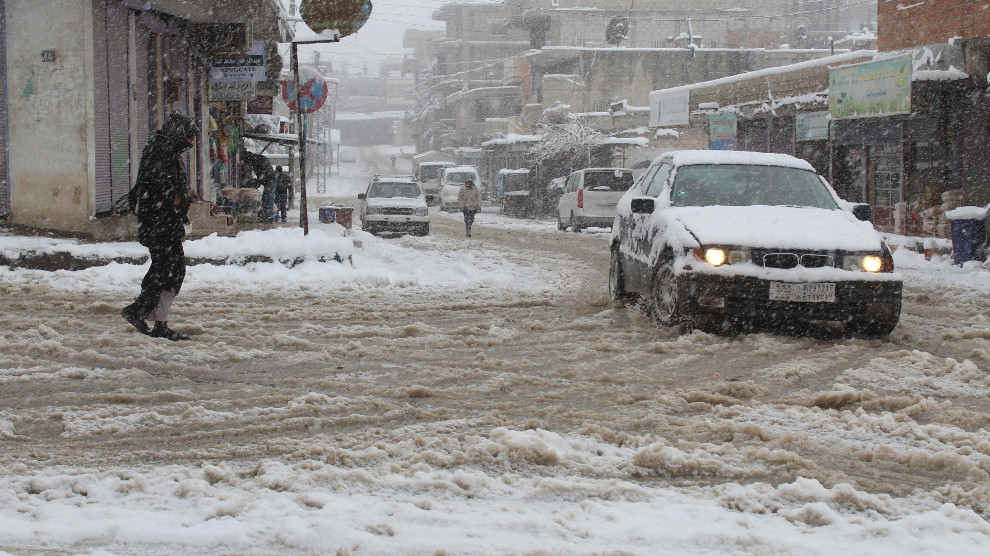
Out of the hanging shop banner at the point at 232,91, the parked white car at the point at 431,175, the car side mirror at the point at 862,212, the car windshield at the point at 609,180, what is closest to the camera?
the car side mirror at the point at 862,212

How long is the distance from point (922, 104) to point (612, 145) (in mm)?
20268

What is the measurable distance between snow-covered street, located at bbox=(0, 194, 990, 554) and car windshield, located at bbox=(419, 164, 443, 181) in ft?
130

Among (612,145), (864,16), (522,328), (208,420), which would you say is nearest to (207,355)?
(208,420)

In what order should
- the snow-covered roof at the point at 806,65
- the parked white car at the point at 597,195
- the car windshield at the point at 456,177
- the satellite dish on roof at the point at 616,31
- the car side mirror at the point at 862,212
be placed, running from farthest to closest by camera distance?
the satellite dish on roof at the point at 616,31, the car windshield at the point at 456,177, the parked white car at the point at 597,195, the snow-covered roof at the point at 806,65, the car side mirror at the point at 862,212

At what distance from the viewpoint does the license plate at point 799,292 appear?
7.71 metres

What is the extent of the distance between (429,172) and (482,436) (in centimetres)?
4474

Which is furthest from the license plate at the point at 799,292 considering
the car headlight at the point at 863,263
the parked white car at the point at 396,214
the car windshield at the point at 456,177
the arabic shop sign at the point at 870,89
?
the car windshield at the point at 456,177

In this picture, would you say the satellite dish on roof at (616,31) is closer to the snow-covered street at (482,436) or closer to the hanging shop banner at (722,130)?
the hanging shop banner at (722,130)

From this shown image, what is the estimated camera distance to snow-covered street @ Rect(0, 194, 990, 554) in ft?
11.6

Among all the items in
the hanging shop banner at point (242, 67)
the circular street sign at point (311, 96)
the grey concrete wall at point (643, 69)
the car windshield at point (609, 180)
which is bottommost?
the car windshield at point (609, 180)

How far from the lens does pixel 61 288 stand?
10.9 m

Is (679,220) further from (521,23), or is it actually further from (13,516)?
(521,23)

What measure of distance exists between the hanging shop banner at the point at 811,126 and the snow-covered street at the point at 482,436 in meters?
18.0

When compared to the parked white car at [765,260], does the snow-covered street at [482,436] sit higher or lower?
lower
